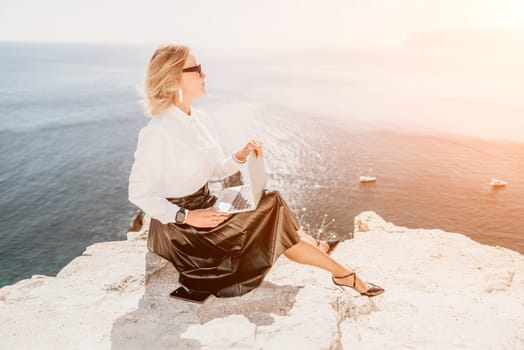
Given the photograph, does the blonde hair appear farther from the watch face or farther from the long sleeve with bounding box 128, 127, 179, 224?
the watch face

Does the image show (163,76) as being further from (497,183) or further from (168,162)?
(497,183)

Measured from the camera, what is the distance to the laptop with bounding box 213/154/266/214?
184 inches

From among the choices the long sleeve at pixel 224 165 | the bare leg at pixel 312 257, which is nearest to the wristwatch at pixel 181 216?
the long sleeve at pixel 224 165

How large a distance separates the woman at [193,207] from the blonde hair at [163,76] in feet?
0.04

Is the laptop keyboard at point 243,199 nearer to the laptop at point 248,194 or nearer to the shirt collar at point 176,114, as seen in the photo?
the laptop at point 248,194

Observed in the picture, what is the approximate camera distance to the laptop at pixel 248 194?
4664 mm

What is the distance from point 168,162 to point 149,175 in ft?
0.92

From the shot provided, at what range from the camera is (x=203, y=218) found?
448cm

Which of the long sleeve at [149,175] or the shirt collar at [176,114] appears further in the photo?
the shirt collar at [176,114]

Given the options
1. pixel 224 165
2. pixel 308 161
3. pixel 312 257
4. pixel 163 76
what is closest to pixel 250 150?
pixel 224 165

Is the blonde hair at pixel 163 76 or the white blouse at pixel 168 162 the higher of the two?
the blonde hair at pixel 163 76

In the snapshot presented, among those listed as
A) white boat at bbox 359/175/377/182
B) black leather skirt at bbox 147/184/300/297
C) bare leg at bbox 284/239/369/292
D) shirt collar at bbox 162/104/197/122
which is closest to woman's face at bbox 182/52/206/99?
shirt collar at bbox 162/104/197/122

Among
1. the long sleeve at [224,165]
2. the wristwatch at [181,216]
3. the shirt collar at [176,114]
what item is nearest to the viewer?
the wristwatch at [181,216]

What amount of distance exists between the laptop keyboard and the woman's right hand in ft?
1.14
